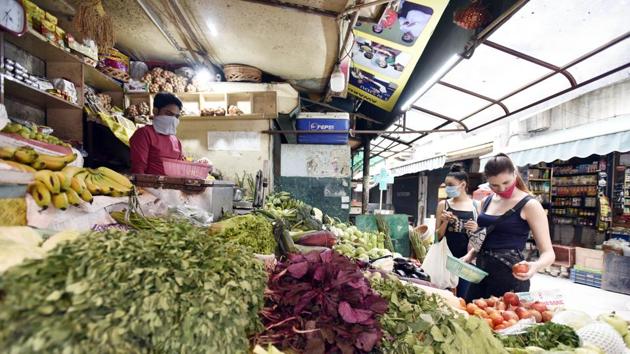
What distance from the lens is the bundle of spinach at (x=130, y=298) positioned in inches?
23.1

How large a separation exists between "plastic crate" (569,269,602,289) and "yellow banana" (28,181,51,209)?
8873 mm

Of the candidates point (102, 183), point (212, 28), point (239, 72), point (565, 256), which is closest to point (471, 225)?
point (102, 183)

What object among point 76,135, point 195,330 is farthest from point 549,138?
point 76,135

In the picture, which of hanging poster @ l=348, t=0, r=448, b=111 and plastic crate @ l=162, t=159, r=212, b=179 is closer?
plastic crate @ l=162, t=159, r=212, b=179

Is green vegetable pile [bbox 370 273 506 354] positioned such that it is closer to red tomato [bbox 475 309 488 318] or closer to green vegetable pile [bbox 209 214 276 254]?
red tomato [bbox 475 309 488 318]

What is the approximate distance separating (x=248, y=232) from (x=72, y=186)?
100 centimetres

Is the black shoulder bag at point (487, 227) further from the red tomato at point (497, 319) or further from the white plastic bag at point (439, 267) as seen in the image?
the red tomato at point (497, 319)

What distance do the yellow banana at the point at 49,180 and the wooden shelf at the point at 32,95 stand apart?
1812 millimetres

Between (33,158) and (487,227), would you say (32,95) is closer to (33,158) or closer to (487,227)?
(33,158)

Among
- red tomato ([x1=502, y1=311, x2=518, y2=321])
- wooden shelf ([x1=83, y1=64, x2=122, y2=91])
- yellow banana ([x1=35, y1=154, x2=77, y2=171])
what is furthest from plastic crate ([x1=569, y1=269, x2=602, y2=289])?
wooden shelf ([x1=83, y1=64, x2=122, y2=91])

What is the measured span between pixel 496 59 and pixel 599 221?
246 inches

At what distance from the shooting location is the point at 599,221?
6574 millimetres

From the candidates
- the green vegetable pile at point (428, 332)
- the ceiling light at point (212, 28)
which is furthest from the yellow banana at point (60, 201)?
the ceiling light at point (212, 28)

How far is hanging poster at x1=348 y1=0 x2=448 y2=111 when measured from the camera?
326 cm
